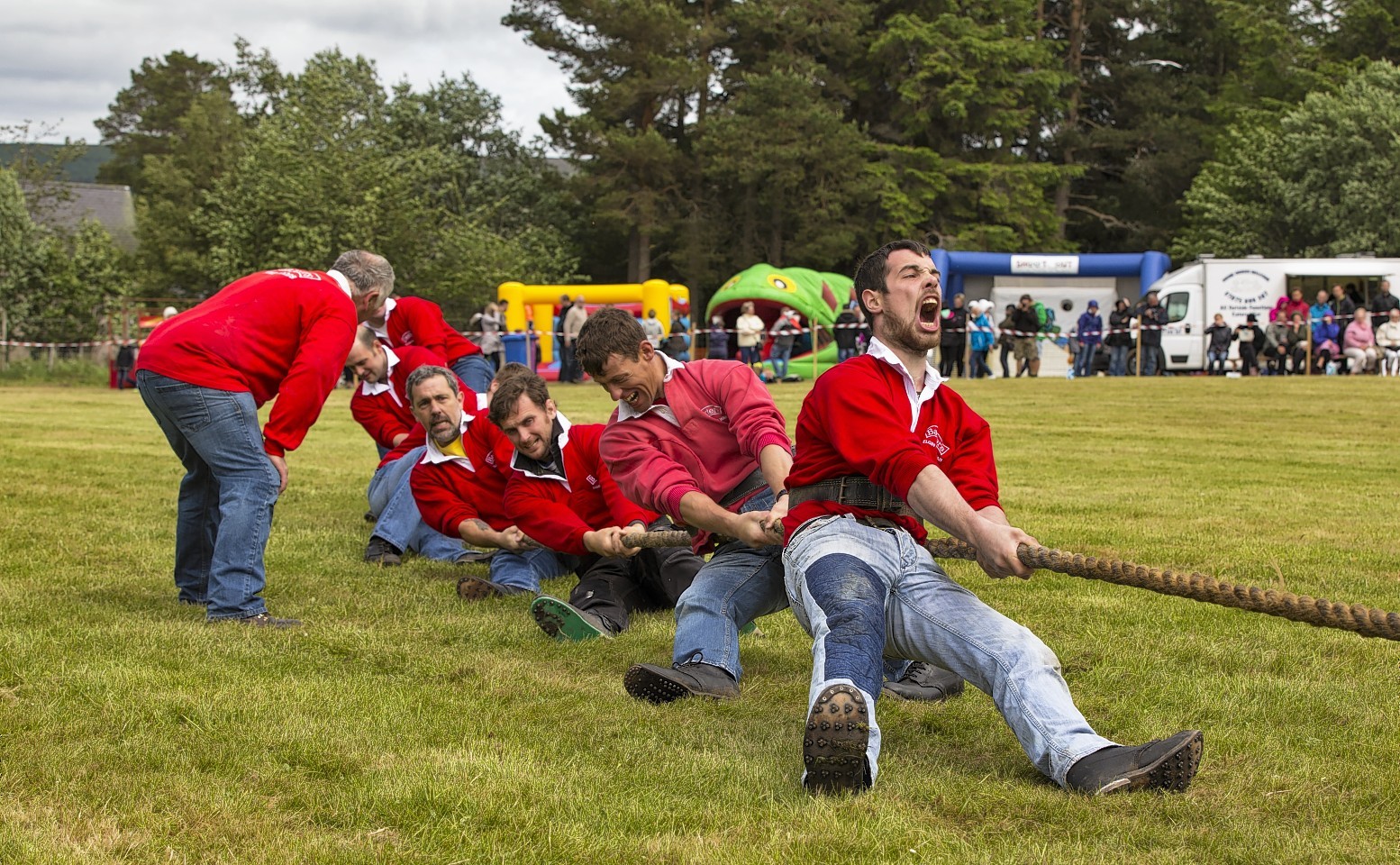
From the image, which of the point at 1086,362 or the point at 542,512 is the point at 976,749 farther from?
the point at 1086,362

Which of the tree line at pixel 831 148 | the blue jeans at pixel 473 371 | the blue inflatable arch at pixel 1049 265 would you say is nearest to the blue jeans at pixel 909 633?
the blue jeans at pixel 473 371

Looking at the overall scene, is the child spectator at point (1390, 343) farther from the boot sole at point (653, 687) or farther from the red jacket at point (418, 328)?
the boot sole at point (653, 687)

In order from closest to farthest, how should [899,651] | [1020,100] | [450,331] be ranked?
1. [899,651]
2. [450,331]
3. [1020,100]

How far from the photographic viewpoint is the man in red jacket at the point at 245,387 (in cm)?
586

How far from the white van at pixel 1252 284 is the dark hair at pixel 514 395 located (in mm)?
25486

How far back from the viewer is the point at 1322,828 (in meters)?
3.31

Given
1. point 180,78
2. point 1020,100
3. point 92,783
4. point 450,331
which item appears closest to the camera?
point 92,783

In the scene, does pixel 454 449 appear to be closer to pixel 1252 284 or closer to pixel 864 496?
pixel 864 496

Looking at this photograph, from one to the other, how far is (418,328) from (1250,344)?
21.1 metres

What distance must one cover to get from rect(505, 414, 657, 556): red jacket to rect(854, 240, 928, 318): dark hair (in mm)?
2344

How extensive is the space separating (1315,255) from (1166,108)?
12.0 m

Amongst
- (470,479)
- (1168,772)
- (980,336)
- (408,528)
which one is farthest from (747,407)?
(980,336)

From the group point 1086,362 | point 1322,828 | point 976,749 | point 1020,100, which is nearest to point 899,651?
point 976,749

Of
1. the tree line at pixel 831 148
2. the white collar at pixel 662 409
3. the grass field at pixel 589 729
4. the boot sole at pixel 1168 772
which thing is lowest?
the grass field at pixel 589 729
